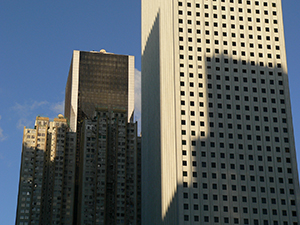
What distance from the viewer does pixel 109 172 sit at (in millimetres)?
163875

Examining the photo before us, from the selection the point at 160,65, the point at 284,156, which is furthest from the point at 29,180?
the point at 284,156

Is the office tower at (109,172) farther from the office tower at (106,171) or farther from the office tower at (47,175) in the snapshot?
the office tower at (47,175)

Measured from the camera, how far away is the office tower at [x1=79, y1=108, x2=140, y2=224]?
511 ft

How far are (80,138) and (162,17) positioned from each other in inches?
2892

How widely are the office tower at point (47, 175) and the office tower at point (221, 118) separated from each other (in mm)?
40190

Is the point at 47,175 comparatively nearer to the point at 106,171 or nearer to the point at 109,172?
the point at 106,171

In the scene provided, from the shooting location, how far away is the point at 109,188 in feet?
531

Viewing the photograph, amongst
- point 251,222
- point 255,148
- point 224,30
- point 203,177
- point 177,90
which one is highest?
point 224,30

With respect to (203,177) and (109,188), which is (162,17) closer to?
(203,177)

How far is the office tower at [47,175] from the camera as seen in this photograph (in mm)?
156000

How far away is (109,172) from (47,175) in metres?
20.9

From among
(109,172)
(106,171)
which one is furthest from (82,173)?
(109,172)

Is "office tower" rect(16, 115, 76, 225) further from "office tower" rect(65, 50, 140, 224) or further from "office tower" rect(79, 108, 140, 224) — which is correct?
"office tower" rect(79, 108, 140, 224)

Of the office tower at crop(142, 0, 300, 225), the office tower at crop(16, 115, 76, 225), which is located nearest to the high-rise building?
the office tower at crop(16, 115, 76, 225)
